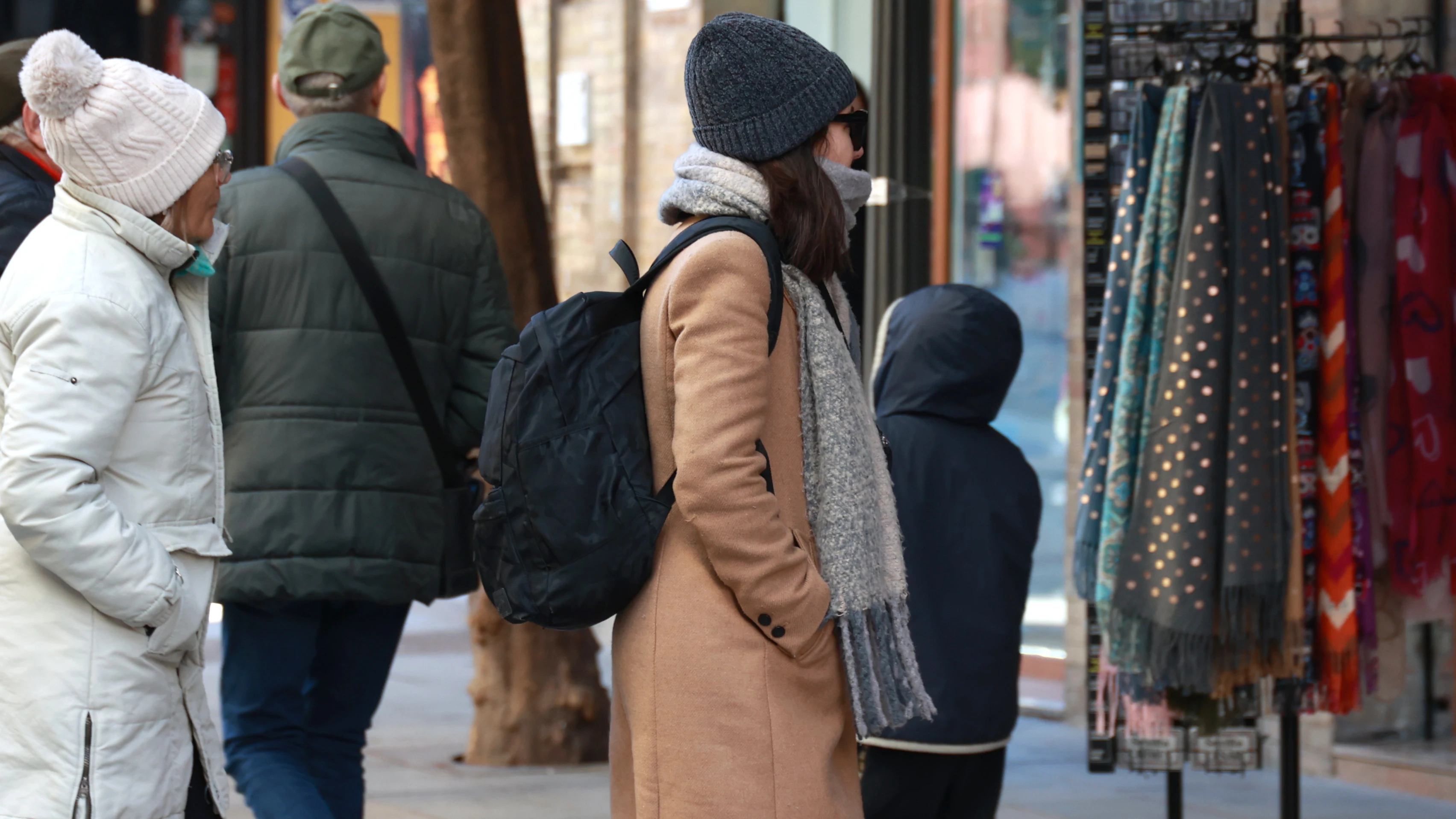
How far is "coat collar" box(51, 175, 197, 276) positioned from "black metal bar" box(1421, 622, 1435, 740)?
5097 mm

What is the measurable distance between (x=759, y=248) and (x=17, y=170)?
210 cm

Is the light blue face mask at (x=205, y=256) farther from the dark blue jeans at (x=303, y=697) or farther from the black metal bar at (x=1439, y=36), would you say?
the black metal bar at (x=1439, y=36)

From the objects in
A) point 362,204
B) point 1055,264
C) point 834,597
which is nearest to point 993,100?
point 1055,264

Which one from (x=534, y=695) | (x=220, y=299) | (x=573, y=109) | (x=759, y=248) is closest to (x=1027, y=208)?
(x=573, y=109)

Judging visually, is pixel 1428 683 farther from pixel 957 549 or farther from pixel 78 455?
pixel 78 455

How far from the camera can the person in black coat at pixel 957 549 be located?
12.2ft

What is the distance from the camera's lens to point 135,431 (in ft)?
9.45

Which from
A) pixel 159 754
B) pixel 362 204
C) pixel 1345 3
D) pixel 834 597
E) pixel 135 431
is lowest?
pixel 159 754

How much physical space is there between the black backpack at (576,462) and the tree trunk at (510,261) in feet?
11.6

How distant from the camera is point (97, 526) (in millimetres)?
2732

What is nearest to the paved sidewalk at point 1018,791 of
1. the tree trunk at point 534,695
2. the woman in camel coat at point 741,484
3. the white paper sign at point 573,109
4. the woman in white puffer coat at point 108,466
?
the tree trunk at point 534,695

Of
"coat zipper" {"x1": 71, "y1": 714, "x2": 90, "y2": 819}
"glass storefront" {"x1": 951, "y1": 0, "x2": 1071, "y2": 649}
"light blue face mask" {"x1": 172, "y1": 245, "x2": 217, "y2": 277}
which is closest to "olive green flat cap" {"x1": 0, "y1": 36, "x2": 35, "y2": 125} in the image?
"light blue face mask" {"x1": 172, "y1": 245, "x2": 217, "y2": 277}

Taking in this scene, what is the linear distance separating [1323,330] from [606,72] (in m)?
7.29

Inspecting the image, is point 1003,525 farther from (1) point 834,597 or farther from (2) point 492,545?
(2) point 492,545
